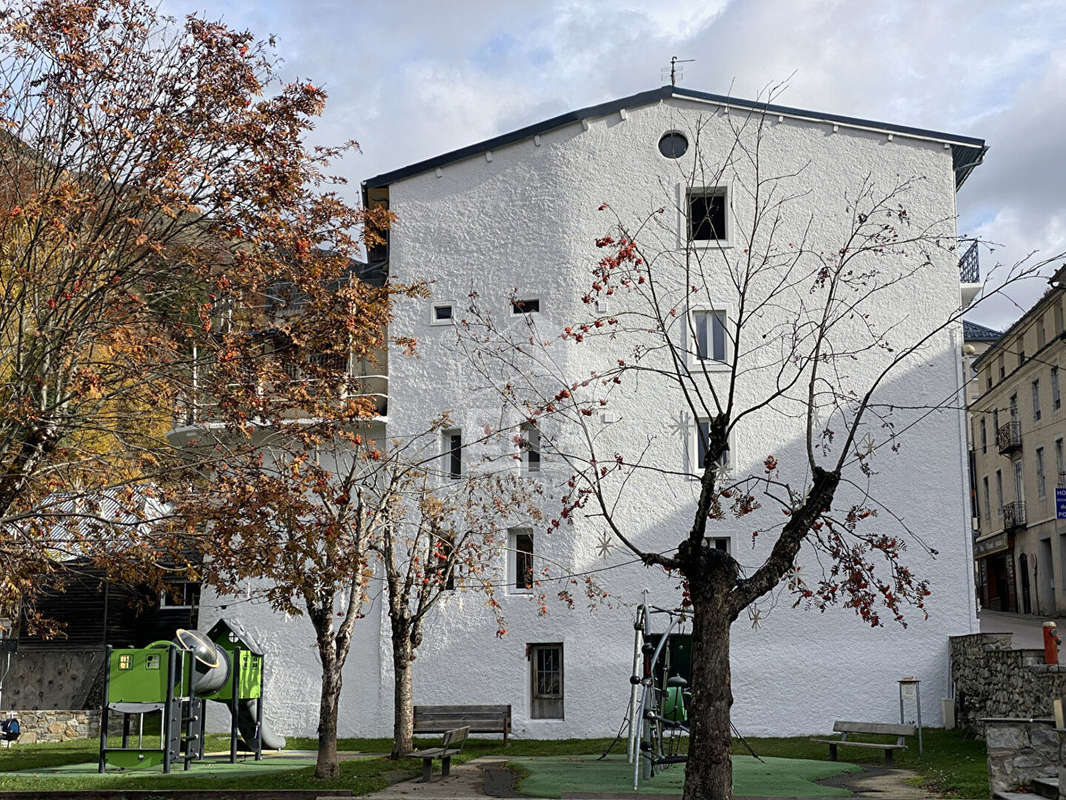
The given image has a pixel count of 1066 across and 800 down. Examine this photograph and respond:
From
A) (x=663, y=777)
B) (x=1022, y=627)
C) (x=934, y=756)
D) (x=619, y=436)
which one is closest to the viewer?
(x=663, y=777)

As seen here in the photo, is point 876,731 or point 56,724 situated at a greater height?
point 876,731

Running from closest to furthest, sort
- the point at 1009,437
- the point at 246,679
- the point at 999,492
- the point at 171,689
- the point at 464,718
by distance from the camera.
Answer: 1. the point at 171,689
2. the point at 246,679
3. the point at 464,718
4. the point at 1009,437
5. the point at 999,492

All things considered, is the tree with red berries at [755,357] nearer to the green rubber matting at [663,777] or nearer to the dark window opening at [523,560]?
the dark window opening at [523,560]

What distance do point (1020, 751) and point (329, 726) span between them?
29.9ft

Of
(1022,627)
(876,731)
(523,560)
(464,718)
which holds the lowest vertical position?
(464,718)

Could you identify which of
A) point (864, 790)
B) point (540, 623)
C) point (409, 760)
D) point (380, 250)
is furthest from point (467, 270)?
point (864, 790)

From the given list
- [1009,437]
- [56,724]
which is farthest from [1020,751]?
[1009,437]

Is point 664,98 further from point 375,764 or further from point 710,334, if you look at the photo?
point 375,764

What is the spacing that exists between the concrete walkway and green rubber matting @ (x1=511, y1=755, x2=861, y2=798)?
1.17ft

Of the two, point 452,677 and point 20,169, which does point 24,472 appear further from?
point 452,677

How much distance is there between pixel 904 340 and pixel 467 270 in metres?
10.4

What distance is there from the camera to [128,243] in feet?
40.5

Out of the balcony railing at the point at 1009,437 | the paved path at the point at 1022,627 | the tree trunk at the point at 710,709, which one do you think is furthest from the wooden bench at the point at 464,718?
the balcony railing at the point at 1009,437

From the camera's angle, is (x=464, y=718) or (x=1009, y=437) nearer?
(x=464, y=718)
